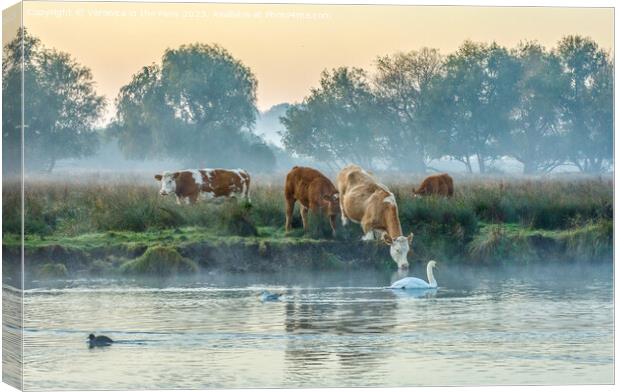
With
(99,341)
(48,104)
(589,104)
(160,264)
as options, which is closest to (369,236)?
(160,264)

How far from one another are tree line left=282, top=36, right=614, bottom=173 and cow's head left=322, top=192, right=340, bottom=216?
1.38 feet

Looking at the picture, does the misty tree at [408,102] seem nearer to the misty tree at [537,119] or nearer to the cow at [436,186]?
the cow at [436,186]

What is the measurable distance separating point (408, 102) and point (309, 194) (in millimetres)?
1757

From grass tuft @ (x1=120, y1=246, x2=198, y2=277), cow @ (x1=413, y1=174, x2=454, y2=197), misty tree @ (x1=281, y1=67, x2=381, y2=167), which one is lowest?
grass tuft @ (x1=120, y1=246, x2=198, y2=277)

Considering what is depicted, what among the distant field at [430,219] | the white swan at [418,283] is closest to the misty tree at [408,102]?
the distant field at [430,219]

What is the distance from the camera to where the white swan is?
21987 mm

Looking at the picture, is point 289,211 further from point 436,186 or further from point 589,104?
point 589,104

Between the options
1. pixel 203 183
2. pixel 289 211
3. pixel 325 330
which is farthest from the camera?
pixel 289 211

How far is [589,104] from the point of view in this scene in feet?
74.3

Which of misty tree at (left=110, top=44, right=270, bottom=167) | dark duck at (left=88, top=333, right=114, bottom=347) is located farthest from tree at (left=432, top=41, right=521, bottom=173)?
dark duck at (left=88, top=333, right=114, bottom=347)

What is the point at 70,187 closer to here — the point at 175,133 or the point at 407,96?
the point at 175,133

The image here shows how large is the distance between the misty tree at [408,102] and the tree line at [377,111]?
0.05 ft

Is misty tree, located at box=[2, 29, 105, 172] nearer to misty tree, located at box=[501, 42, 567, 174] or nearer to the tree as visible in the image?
the tree

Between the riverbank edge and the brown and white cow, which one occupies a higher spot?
the brown and white cow
